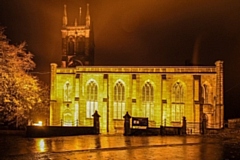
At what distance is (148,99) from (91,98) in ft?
23.8

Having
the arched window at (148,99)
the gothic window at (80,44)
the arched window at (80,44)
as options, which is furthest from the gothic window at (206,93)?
the gothic window at (80,44)

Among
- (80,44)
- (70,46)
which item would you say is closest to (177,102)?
(80,44)

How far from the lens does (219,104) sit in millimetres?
42125

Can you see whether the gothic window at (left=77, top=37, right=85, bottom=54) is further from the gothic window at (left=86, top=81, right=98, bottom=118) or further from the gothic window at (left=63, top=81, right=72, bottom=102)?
the gothic window at (left=86, top=81, right=98, bottom=118)

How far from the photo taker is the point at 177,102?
4319cm

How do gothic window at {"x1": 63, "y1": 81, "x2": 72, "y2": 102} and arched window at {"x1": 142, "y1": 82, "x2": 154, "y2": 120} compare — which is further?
gothic window at {"x1": 63, "y1": 81, "x2": 72, "y2": 102}

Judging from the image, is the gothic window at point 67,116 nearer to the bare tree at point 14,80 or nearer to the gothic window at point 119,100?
the gothic window at point 119,100

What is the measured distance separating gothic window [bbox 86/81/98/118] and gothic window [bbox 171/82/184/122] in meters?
9.75

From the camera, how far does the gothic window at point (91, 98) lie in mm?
44562

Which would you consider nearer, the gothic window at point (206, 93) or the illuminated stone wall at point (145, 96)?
the illuminated stone wall at point (145, 96)

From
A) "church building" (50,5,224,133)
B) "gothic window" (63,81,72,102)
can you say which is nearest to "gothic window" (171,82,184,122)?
"church building" (50,5,224,133)

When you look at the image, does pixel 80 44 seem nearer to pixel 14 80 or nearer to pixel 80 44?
pixel 80 44

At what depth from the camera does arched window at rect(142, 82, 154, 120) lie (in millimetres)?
43500

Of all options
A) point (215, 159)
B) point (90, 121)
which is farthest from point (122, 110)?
point (215, 159)
